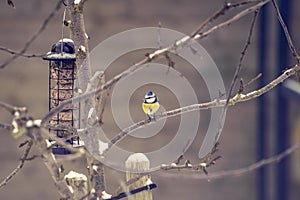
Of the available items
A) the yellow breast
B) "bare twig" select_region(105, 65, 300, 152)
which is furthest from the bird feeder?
"bare twig" select_region(105, 65, 300, 152)

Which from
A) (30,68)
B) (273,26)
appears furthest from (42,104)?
(273,26)

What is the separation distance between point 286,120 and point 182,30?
866 millimetres

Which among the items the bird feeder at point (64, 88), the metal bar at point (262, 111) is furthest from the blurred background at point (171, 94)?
the bird feeder at point (64, 88)

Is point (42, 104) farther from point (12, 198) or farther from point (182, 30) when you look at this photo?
point (182, 30)

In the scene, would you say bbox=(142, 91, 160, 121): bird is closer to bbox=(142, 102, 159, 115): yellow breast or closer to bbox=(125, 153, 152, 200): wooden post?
bbox=(142, 102, 159, 115): yellow breast

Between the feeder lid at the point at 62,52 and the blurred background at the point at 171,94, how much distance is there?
209cm

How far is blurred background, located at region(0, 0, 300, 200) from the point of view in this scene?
3914mm

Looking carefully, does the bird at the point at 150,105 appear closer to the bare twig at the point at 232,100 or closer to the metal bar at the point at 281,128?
the bare twig at the point at 232,100

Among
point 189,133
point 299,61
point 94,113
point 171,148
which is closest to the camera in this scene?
point 299,61

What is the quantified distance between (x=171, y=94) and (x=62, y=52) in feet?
7.66

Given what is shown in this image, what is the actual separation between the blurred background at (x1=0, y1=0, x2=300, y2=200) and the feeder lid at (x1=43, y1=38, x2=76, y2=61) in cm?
209

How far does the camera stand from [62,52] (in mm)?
1722

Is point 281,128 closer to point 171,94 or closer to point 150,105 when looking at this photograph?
point 171,94

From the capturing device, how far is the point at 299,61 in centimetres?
138
